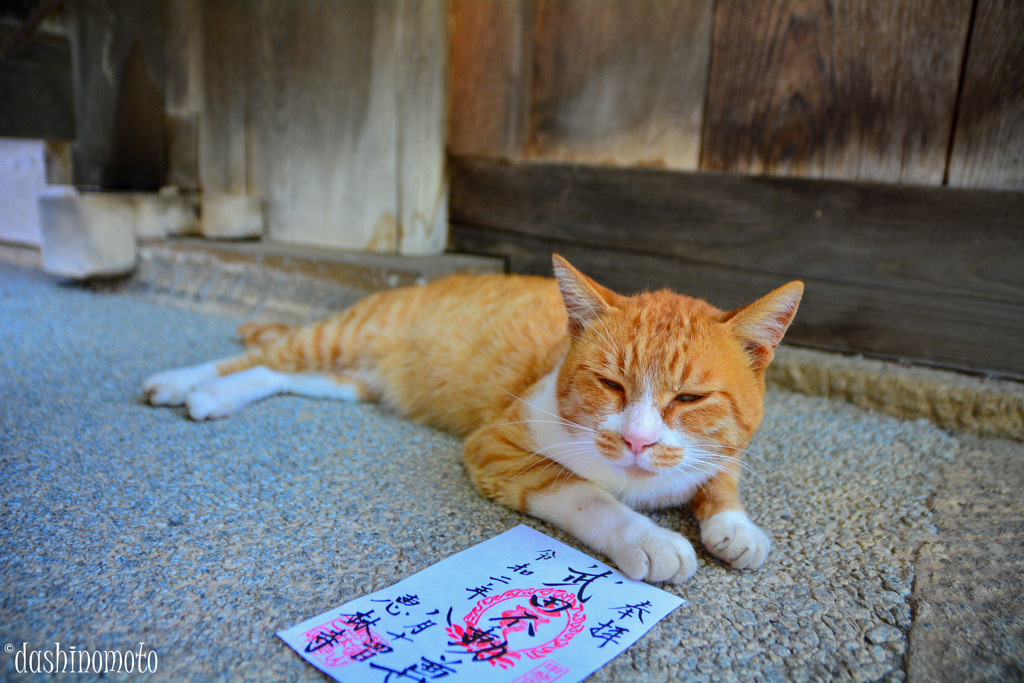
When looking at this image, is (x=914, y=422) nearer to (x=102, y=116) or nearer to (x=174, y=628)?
(x=174, y=628)

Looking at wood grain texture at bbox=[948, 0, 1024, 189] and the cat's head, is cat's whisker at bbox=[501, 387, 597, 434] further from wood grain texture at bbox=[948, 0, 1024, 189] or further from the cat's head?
wood grain texture at bbox=[948, 0, 1024, 189]

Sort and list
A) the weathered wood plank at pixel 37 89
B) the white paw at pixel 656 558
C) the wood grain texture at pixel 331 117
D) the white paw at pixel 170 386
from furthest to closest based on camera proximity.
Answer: the weathered wood plank at pixel 37 89 < the wood grain texture at pixel 331 117 < the white paw at pixel 170 386 < the white paw at pixel 656 558

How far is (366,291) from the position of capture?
288cm

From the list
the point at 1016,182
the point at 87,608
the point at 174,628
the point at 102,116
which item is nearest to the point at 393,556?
the point at 174,628

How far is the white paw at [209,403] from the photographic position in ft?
6.28

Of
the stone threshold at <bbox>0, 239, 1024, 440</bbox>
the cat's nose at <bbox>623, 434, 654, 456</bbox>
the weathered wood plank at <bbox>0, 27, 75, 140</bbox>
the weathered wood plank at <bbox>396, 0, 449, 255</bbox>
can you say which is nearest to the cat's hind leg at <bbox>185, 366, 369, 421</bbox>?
the stone threshold at <bbox>0, 239, 1024, 440</bbox>

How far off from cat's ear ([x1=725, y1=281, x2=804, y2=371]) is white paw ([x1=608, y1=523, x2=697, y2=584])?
18.3 inches

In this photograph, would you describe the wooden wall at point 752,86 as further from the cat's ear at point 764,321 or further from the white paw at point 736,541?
the white paw at point 736,541

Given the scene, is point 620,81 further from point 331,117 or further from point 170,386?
point 170,386

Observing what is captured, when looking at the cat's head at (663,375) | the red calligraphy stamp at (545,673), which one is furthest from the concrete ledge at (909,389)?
the red calligraphy stamp at (545,673)

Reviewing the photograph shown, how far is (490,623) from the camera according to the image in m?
1.12

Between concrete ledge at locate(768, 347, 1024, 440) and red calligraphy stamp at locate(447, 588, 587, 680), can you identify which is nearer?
red calligraphy stamp at locate(447, 588, 587, 680)

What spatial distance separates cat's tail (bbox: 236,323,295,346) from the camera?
2.61 meters

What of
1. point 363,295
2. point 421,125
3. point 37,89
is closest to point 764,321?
point 363,295
